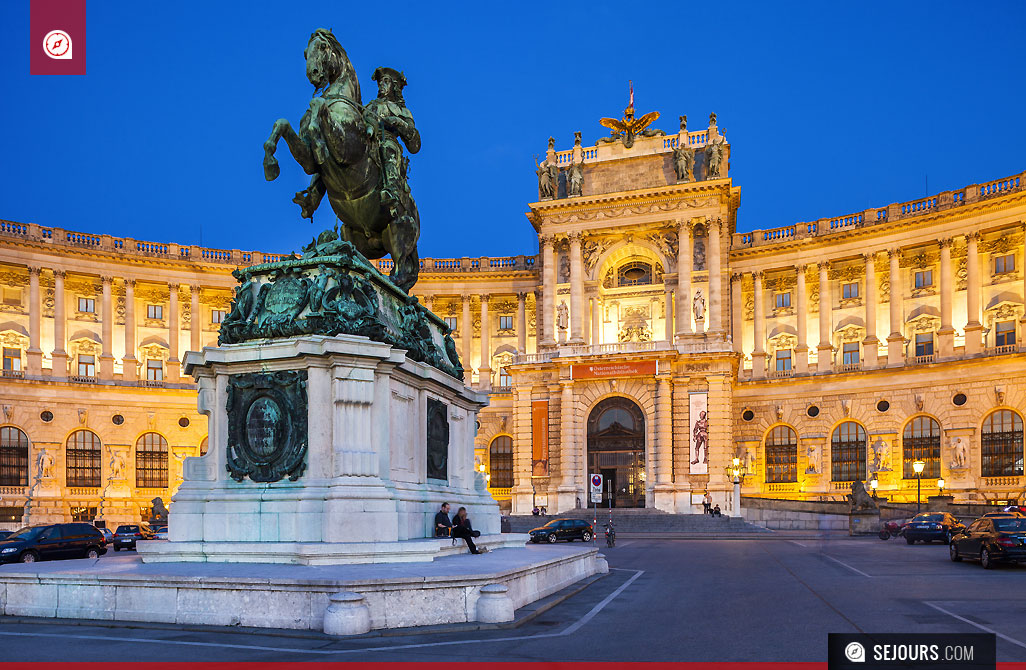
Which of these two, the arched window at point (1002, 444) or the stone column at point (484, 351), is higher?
the stone column at point (484, 351)

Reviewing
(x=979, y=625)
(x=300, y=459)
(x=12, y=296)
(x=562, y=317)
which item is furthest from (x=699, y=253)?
(x=300, y=459)

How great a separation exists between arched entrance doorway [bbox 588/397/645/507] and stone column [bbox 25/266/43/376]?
35189mm

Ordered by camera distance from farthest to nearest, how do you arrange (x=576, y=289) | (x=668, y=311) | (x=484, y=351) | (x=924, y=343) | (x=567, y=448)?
(x=484, y=351)
(x=576, y=289)
(x=668, y=311)
(x=567, y=448)
(x=924, y=343)

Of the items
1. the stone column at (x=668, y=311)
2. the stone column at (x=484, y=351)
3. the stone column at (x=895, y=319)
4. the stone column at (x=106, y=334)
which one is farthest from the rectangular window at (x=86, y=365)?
the stone column at (x=895, y=319)

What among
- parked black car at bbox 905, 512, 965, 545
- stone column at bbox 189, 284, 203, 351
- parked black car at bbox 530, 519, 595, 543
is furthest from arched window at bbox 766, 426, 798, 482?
stone column at bbox 189, 284, 203, 351

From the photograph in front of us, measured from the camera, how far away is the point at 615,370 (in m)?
58.4

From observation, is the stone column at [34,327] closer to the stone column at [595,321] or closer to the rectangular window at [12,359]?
the rectangular window at [12,359]

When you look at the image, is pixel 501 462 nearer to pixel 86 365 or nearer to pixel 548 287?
pixel 548 287

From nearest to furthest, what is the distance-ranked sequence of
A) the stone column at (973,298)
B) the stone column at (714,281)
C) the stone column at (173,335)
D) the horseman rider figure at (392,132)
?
1. the horseman rider figure at (392,132)
2. the stone column at (973,298)
3. the stone column at (714,281)
4. the stone column at (173,335)

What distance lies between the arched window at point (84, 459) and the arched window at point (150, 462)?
2.49 metres

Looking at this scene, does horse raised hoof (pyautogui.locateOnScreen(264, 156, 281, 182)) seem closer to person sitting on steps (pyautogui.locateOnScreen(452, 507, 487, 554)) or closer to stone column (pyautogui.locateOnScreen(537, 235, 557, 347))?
person sitting on steps (pyautogui.locateOnScreen(452, 507, 487, 554))

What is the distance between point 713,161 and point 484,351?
2184 cm

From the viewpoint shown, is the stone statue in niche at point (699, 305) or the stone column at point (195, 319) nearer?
the stone statue in niche at point (699, 305)

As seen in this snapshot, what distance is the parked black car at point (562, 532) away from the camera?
40.2 metres
